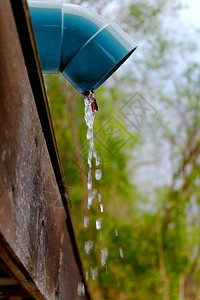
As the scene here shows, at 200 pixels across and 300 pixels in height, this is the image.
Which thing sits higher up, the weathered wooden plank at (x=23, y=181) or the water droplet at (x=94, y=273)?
the water droplet at (x=94, y=273)

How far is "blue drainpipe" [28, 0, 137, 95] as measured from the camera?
1.77 metres

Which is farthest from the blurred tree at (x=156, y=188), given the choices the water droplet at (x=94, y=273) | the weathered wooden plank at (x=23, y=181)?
the weathered wooden plank at (x=23, y=181)

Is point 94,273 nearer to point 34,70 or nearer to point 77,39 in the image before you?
point 77,39

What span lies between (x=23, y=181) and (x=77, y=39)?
881 mm

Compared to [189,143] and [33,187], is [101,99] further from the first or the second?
[33,187]

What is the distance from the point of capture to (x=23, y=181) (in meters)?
1.17

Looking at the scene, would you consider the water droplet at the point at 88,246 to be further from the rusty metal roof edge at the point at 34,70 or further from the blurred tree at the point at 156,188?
the rusty metal roof edge at the point at 34,70

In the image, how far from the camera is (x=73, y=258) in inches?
109

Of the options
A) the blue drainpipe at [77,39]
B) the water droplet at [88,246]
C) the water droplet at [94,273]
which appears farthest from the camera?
the water droplet at [94,273]

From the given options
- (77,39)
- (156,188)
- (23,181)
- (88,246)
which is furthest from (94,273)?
(23,181)

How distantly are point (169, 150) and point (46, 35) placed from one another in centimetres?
816

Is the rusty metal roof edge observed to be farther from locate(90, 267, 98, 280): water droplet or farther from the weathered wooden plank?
locate(90, 267, 98, 280): water droplet

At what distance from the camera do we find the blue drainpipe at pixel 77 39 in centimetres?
177

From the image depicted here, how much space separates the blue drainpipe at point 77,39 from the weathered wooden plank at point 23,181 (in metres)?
0.48
